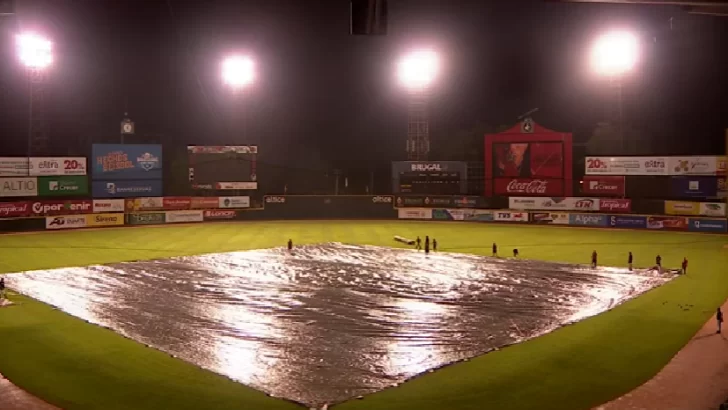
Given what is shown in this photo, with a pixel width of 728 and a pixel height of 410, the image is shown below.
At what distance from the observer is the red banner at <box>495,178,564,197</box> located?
40.6m

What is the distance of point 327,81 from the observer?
6869 centimetres

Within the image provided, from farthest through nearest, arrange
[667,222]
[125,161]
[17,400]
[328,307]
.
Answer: [125,161]
[667,222]
[328,307]
[17,400]

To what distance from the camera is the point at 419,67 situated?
154ft

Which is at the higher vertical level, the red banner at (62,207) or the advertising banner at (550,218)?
the red banner at (62,207)

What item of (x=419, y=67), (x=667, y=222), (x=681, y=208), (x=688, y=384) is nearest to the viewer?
(x=688, y=384)

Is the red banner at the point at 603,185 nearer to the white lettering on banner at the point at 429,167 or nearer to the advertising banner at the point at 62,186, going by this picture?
the white lettering on banner at the point at 429,167

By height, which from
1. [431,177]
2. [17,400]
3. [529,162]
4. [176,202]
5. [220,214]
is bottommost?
[17,400]

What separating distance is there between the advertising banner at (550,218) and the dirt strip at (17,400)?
34844 millimetres

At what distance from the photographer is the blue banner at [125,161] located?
40938 millimetres

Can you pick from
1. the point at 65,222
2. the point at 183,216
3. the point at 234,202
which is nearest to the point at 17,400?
the point at 65,222

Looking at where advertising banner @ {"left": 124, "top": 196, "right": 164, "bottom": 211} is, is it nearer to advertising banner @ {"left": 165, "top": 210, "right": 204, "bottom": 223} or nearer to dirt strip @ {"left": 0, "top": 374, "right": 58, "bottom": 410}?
advertising banner @ {"left": 165, "top": 210, "right": 204, "bottom": 223}

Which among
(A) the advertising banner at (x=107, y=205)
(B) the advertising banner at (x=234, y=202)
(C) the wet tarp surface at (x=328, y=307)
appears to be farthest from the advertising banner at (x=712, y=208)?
(A) the advertising banner at (x=107, y=205)

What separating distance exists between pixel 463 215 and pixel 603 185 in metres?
9.34

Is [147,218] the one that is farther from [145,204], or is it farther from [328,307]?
[328,307]
